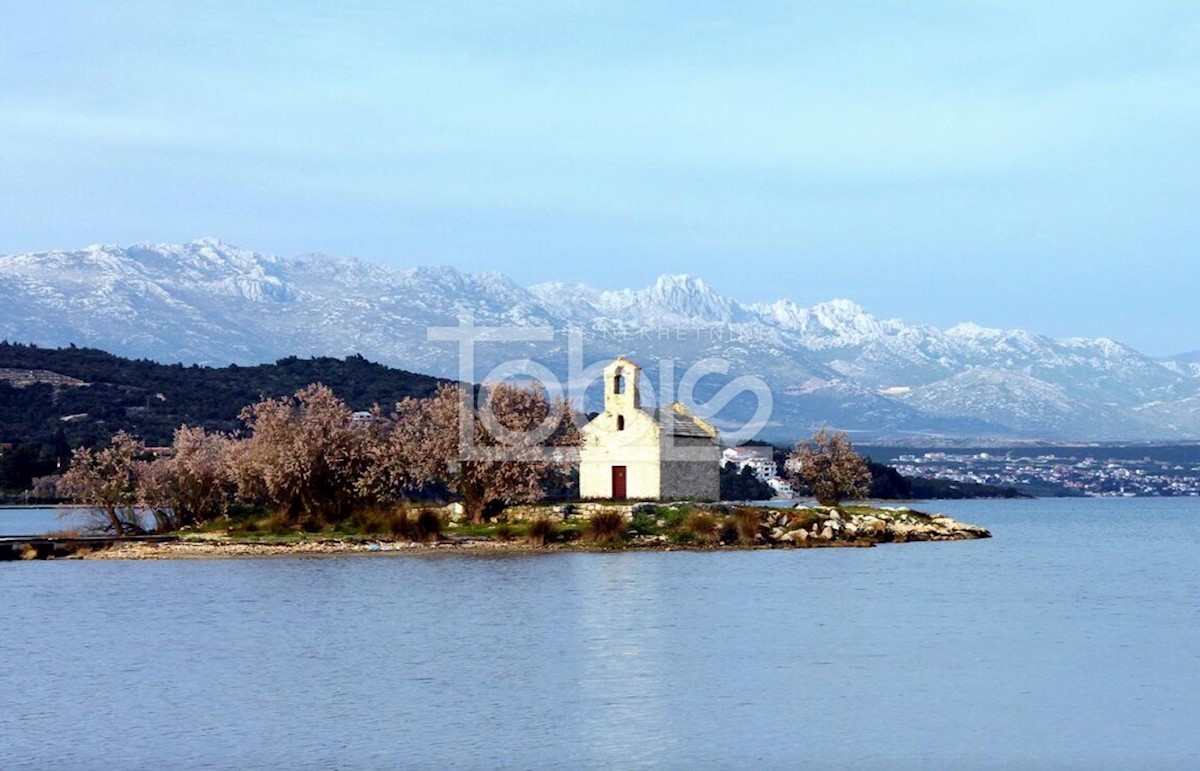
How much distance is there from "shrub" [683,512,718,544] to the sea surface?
3.34 meters

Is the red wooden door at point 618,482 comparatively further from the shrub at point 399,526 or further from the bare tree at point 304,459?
the shrub at point 399,526

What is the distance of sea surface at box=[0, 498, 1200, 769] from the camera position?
83.7 ft

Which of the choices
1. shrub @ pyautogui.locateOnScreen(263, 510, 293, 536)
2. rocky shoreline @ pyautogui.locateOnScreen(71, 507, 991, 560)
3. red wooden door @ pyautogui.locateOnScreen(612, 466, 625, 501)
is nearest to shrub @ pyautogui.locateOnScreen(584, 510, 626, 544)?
rocky shoreline @ pyautogui.locateOnScreen(71, 507, 991, 560)

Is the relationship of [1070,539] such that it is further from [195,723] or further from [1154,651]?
[195,723]

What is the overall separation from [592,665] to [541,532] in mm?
26133

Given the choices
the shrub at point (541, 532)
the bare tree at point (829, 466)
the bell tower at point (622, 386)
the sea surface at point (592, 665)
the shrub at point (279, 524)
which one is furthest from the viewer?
the bare tree at point (829, 466)

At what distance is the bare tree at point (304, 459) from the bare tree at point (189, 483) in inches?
50.3

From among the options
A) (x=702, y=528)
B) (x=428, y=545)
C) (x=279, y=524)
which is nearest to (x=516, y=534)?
(x=428, y=545)

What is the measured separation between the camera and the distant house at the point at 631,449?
6812cm

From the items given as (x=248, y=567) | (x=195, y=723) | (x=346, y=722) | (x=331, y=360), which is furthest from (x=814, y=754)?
(x=331, y=360)

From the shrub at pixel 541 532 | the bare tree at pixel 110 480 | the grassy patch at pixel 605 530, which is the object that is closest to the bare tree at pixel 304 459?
the bare tree at pixel 110 480

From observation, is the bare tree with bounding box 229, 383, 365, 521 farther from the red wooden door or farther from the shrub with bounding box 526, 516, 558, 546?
the red wooden door

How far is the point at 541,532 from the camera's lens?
60219 mm

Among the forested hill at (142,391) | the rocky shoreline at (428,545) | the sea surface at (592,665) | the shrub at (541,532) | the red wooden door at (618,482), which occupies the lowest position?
the sea surface at (592,665)
